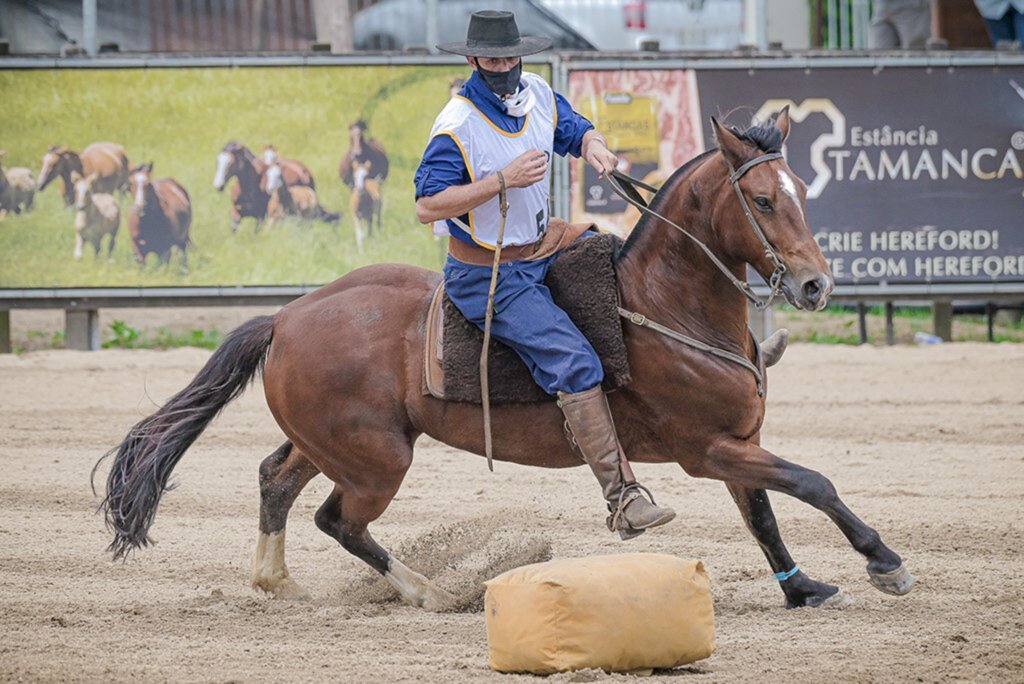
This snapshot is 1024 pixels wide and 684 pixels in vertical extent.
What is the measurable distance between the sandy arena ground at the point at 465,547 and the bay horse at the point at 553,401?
0.35 metres

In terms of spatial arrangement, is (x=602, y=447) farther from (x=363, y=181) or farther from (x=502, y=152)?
(x=363, y=181)

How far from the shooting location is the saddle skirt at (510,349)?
5.74 m

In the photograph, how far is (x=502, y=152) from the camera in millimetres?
5641

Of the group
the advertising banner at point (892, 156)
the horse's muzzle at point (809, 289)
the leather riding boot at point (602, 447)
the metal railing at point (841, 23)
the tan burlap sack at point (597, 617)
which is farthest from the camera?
the metal railing at point (841, 23)

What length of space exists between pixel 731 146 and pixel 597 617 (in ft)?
6.80

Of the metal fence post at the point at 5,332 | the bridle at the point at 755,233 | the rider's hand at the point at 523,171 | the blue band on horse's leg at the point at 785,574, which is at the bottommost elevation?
the blue band on horse's leg at the point at 785,574

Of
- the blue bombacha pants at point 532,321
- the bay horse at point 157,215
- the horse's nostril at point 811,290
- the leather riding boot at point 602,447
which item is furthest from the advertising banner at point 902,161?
the leather riding boot at point 602,447

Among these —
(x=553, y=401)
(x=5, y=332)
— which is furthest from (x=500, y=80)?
(x=5, y=332)

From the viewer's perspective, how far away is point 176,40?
14828 millimetres

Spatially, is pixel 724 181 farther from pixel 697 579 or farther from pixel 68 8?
pixel 68 8

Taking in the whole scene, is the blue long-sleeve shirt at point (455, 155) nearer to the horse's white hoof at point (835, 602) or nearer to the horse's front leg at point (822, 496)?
the horse's front leg at point (822, 496)

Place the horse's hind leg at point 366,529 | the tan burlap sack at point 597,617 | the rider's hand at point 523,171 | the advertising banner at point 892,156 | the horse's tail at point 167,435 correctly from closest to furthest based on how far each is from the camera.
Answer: the tan burlap sack at point 597,617 < the rider's hand at point 523,171 < the horse's hind leg at point 366,529 < the horse's tail at point 167,435 < the advertising banner at point 892,156

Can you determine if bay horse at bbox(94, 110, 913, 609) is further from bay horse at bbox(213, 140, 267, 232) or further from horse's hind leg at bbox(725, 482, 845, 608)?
bay horse at bbox(213, 140, 267, 232)

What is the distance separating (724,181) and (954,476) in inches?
154
